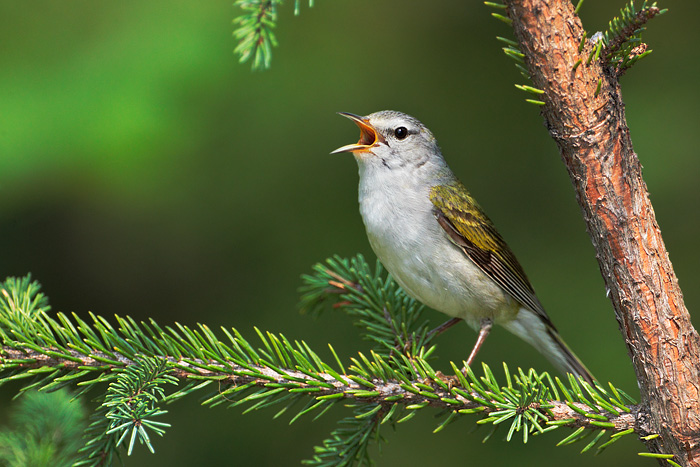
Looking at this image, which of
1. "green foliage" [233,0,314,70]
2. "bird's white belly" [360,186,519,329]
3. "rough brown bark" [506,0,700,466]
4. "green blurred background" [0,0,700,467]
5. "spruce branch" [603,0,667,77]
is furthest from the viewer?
"green blurred background" [0,0,700,467]

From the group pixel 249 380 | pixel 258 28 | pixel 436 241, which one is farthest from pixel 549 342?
pixel 258 28

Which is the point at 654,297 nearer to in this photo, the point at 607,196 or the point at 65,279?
the point at 607,196

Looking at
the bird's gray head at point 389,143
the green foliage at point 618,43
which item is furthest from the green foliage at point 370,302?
the green foliage at point 618,43

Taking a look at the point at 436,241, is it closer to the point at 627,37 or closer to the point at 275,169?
the point at 627,37

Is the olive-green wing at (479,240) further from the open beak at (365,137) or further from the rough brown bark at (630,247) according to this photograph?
the rough brown bark at (630,247)

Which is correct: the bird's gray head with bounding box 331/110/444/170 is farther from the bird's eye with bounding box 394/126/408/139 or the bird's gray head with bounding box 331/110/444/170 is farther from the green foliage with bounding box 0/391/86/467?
the green foliage with bounding box 0/391/86/467

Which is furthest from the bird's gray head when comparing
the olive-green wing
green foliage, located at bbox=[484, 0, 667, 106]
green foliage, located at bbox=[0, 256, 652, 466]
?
green foliage, located at bbox=[484, 0, 667, 106]

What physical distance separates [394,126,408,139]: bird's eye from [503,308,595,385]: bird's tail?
1.45 metres

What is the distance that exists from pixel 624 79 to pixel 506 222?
1715 mm

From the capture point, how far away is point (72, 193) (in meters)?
4.55

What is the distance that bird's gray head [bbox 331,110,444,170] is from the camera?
4414 millimetres

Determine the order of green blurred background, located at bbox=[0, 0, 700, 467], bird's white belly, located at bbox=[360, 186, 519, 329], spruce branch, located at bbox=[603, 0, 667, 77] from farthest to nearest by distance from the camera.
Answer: green blurred background, located at bbox=[0, 0, 700, 467], bird's white belly, located at bbox=[360, 186, 519, 329], spruce branch, located at bbox=[603, 0, 667, 77]

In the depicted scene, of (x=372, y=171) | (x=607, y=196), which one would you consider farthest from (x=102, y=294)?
(x=607, y=196)

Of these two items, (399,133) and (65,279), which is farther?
(65,279)
